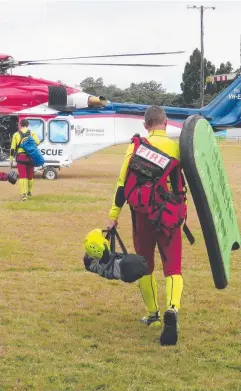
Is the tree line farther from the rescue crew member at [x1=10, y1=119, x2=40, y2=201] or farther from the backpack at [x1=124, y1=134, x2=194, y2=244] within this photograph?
the backpack at [x1=124, y1=134, x2=194, y2=244]

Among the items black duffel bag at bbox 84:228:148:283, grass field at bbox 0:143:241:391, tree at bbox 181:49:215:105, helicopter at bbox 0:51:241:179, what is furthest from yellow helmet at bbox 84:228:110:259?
tree at bbox 181:49:215:105

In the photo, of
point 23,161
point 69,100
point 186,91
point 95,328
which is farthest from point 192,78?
point 95,328

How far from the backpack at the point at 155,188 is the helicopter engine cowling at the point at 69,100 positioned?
14.1 m

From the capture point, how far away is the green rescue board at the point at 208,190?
480cm

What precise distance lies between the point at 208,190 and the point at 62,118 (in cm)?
1461

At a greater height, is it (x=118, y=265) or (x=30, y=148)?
(x=30, y=148)

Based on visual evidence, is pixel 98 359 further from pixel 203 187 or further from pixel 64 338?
pixel 203 187

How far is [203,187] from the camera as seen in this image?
4.80 metres

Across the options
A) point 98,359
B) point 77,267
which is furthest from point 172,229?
point 77,267

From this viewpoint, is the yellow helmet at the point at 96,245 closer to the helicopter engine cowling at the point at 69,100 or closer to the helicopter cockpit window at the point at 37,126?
the helicopter engine cowling at the point at 69,100

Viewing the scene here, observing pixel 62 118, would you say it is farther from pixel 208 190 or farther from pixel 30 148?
pixel 208 190

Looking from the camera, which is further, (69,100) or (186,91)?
(186,91)

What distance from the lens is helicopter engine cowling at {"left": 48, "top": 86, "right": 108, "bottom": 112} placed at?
18734 millimetres

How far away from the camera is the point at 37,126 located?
1912 centimetres
